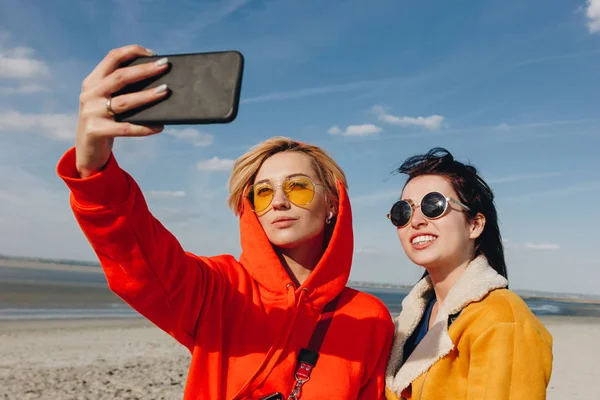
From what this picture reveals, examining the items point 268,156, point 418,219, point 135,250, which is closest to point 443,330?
point 418,219

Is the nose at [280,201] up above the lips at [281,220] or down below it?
above

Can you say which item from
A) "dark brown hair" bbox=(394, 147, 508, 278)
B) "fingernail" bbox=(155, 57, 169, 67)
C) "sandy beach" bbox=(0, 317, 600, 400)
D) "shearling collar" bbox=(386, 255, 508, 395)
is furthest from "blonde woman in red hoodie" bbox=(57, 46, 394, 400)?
"sandy beach" bbox=(0, 317, 600, 400)

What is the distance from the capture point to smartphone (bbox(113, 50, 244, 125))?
4.94ft

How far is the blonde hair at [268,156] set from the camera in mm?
3250

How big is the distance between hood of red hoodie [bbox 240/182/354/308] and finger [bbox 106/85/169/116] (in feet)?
5.02

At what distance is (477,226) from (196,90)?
2.23m

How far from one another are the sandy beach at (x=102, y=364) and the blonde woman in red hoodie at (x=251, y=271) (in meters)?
6.29

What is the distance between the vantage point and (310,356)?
2.74 meters

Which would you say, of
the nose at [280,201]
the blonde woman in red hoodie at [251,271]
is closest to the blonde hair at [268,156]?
the blonde woman in red hoodie at [251,271]

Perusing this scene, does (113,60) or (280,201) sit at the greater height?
(113,60)

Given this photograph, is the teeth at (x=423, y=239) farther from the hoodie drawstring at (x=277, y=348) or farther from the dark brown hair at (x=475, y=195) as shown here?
the hoodie drawstring at (x=277, y=348)

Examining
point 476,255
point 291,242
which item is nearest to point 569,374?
point 476,255

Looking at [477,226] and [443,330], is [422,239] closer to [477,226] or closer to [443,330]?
[477,226]

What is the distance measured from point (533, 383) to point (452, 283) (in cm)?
90
